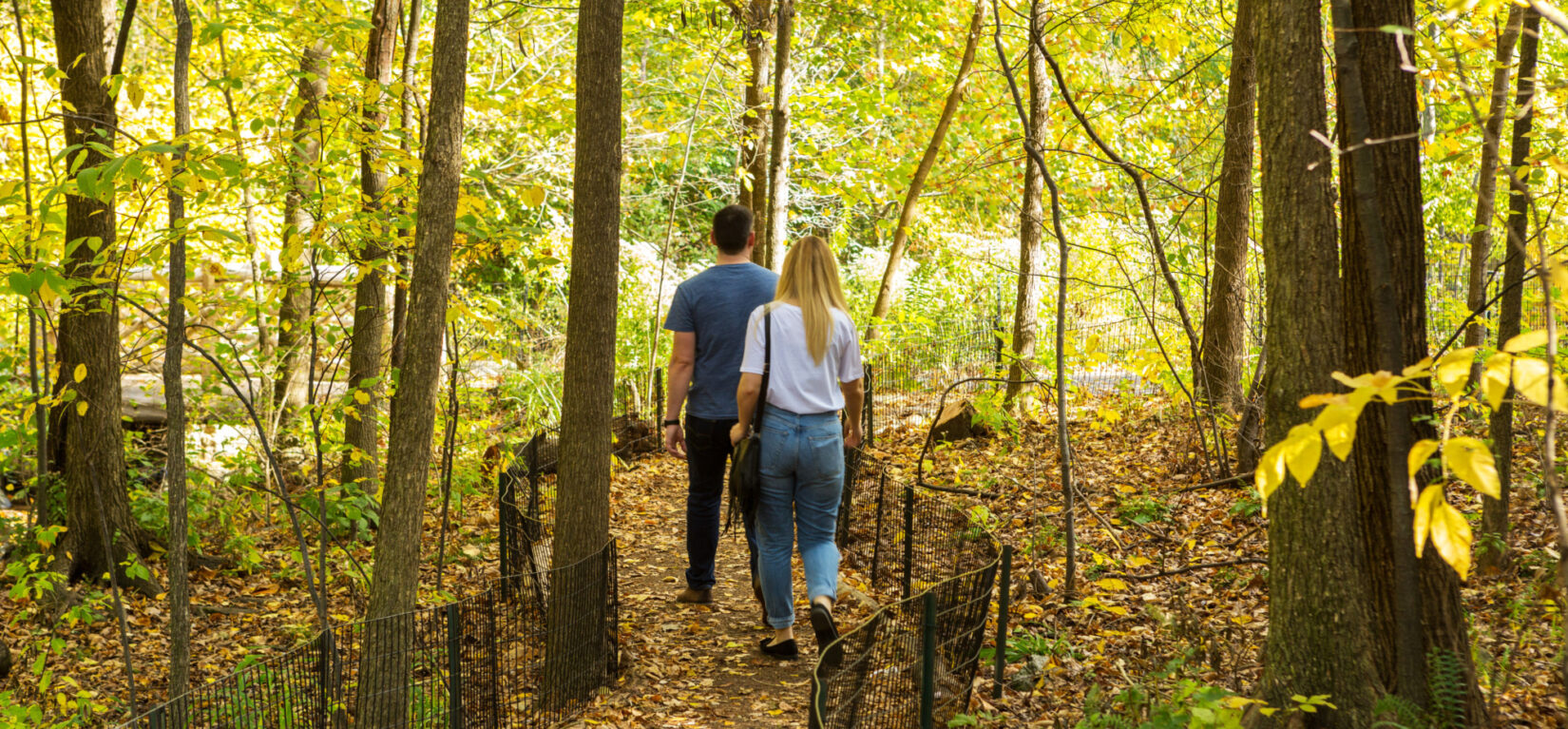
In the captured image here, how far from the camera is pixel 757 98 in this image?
1142 centimetres

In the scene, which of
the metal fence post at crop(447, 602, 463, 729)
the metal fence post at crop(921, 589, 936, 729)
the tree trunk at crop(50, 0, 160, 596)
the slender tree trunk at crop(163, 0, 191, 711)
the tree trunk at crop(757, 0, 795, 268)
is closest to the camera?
the metal fence post at crop(921, 589, 936, 729)

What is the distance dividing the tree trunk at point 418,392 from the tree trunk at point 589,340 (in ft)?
1.69

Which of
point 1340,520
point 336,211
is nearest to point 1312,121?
point 1340,520

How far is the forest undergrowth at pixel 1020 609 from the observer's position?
400cm

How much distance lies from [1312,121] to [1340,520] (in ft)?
4.17

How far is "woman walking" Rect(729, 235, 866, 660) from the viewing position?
4223mm

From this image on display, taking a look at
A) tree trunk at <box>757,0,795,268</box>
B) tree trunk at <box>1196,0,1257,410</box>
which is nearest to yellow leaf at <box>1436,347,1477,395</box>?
tree trunk at <box>1196,0,1257,410</box>

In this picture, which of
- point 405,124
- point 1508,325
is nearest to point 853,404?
point 1508,325

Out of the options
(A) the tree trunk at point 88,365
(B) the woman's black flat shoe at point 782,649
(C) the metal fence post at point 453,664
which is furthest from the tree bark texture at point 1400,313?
(A) the tree trunk at point 88,365

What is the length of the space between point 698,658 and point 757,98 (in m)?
8.00

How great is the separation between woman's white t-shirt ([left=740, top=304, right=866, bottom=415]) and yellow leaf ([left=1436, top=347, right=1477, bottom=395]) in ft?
8.83

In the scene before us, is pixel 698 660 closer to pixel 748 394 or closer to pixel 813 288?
pixel 748 394

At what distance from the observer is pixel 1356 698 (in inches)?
123

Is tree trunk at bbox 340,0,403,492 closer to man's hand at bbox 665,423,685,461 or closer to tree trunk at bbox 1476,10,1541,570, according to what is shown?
man's hand at bbox 665,423,685,461
